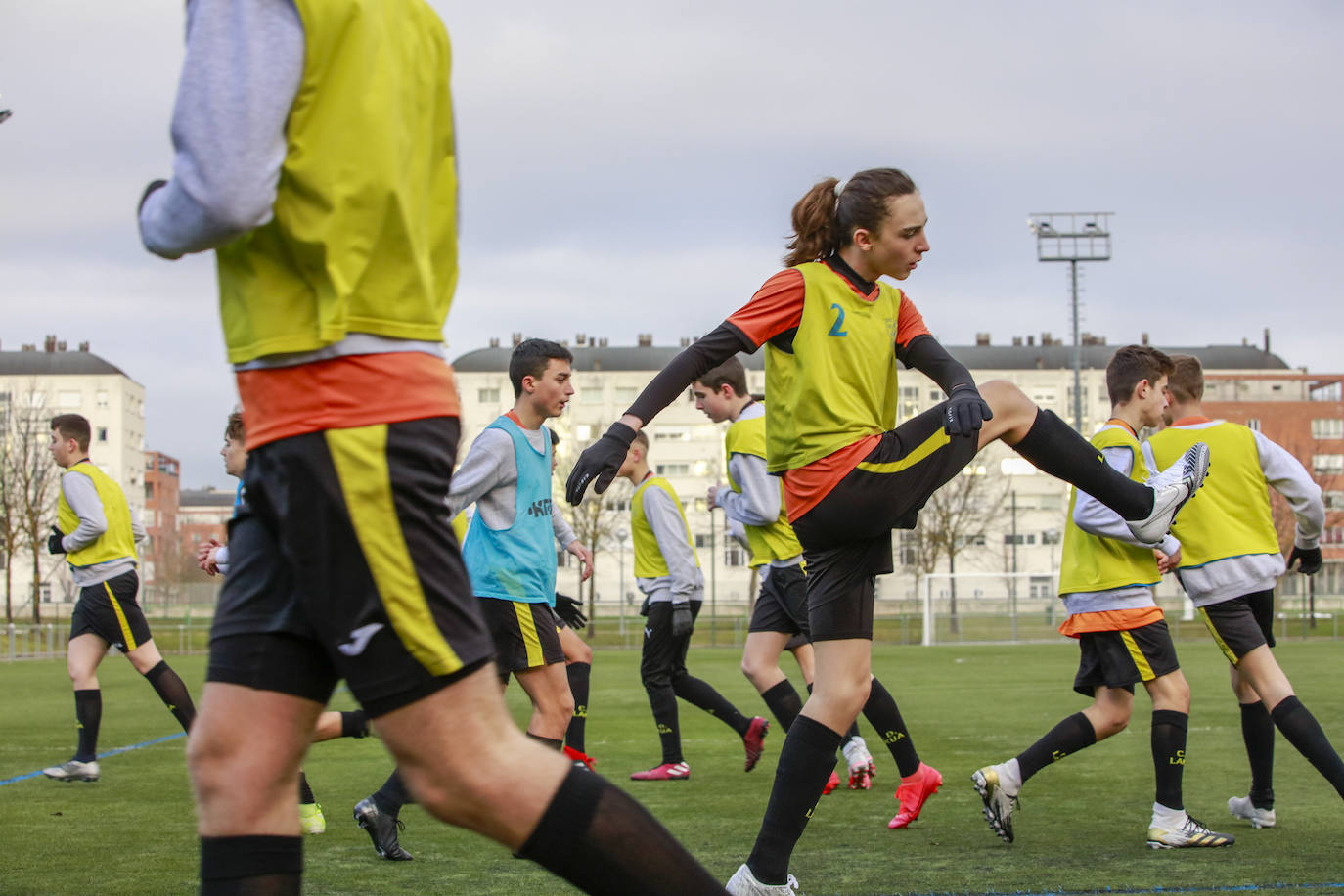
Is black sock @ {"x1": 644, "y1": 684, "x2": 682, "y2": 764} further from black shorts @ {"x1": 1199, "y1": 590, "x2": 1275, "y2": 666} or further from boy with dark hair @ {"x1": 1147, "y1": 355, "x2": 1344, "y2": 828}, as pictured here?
black shorts @ {"x1": 1199, "y1": 590, "x2": 1275, "y2": 666}

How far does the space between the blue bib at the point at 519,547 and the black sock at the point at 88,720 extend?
367 centimetres

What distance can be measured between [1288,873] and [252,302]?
4.16m

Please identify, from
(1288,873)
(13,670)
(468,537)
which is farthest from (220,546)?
(13,670)

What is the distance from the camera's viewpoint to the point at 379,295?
2.19m

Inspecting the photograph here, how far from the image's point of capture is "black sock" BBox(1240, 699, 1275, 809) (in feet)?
19.5

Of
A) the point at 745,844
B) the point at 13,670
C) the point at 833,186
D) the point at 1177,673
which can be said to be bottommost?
the point at 13,670

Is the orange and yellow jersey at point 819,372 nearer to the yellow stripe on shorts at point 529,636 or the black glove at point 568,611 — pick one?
the yellow stripe on shorts at point 529,636

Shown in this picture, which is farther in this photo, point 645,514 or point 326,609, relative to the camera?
point 645,514

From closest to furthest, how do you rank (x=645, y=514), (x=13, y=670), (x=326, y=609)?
1. (x=326, y=609)
2. (x=645, y=514)
3. (x=13, y=670)

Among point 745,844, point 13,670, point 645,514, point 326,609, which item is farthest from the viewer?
point 13,670

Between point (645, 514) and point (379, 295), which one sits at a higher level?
point (379, 295)

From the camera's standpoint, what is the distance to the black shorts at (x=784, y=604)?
24.2 feet

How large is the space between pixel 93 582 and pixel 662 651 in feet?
11.9

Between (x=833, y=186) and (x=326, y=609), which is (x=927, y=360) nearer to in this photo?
(x=833, y=186)
